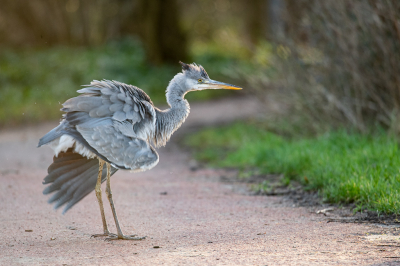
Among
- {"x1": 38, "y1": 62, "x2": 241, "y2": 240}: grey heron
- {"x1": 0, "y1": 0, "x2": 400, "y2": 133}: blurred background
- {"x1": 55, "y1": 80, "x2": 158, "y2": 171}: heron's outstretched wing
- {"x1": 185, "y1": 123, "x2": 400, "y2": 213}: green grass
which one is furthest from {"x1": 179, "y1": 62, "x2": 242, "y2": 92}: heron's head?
{"x1": 0, "y1": 0, "x2": 400, "y2": 133}: blurred background

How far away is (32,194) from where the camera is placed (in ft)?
24.6

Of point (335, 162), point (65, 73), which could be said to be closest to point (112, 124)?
point (335, 162)

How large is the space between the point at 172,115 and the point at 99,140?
1399 mm

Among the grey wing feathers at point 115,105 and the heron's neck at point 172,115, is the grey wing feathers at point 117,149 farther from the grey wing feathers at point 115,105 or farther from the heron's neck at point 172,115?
the heron's neck at point 172,115

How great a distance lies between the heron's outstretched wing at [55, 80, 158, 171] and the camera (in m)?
5.36

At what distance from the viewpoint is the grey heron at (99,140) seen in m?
5.37

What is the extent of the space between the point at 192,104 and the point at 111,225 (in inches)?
529

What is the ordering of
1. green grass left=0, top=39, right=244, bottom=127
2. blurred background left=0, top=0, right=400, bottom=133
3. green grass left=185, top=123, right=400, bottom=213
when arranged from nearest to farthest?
green grass left=185, top=123, right=400, bottom=213 → blurred background left=0, top=0, right=400, bottom=133 → green grass left=0, top=39, right=244, bottom=127

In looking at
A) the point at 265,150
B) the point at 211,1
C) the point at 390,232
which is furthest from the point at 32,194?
the point at 211,1

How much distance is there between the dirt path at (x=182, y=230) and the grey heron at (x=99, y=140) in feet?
1.35

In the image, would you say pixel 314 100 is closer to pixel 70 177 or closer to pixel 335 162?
pixel 335 162

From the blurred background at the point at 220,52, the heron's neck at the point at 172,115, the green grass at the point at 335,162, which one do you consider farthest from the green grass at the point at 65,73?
the heron's neck at the point at 172,115

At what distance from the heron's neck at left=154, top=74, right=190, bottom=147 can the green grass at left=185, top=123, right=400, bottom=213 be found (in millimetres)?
2240

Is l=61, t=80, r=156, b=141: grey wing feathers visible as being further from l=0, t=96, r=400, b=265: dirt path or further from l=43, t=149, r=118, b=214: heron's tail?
l=0, t=96, r=400, b=265: dirt path
